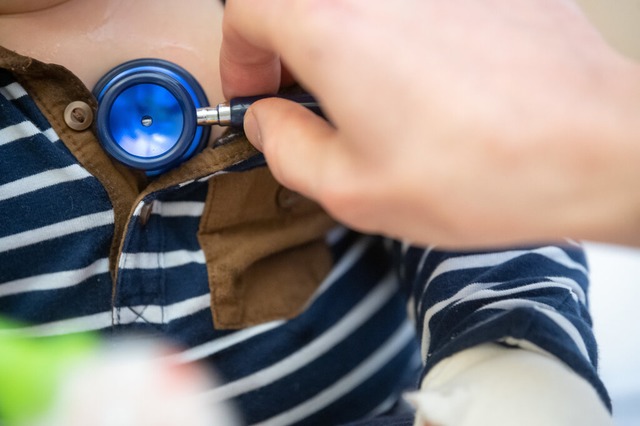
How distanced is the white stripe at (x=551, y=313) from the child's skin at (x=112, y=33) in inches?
9.6

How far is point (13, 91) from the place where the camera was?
465 millimetres

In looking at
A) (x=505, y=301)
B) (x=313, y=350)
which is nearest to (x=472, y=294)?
(x=505, y=301)

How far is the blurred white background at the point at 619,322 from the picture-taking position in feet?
2.19

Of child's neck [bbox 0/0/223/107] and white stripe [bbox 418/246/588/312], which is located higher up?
child's neck [bbox 0/0/223/107]

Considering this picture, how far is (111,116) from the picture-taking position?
469 millimetres

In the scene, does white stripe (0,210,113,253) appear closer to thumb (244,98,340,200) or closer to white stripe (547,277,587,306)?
thumb (244,98,340,200)

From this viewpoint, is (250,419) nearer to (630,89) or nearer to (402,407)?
(402,407)

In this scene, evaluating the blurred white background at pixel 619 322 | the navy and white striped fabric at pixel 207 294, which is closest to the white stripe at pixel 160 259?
the navy and white striped fabric at pixel 207 294

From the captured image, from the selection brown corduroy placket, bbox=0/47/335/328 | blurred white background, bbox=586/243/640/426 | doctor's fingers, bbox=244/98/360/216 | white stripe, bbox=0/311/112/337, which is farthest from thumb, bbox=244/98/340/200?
blurred white background, bbox=586/243/640/426

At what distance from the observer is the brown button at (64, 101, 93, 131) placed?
0.46m

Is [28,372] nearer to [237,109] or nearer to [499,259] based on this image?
[237,109]

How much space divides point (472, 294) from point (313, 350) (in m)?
0.15

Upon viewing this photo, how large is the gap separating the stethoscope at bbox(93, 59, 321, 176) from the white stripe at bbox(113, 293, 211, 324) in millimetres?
100

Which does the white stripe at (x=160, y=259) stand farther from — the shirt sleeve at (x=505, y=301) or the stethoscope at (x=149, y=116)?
the shirt sleeve at (x=505, y=301)
